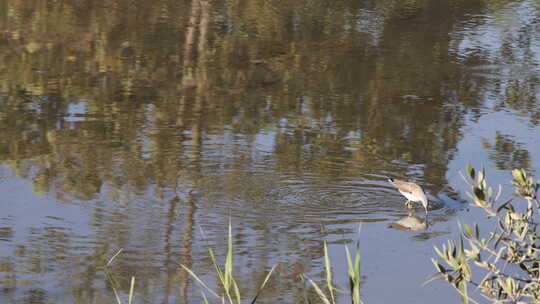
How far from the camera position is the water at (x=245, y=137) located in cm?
711

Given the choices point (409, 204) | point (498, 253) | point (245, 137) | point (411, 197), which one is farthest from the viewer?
point (245, 137)

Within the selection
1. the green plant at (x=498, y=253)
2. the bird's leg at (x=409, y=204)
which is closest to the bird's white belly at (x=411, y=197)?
the bird's leg at (x=409, y=204)

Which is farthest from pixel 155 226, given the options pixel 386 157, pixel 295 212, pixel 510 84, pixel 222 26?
pixel 222 26

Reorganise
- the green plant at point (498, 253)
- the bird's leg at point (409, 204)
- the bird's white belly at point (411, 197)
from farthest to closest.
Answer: the bird's leg at point (409, 204)
the bird's white belly at point (411, 197)
the green plant at point (498, 253)

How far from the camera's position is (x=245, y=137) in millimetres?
10258

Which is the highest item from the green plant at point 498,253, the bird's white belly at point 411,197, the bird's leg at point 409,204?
the green plant at point 498,253

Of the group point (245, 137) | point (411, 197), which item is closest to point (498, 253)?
point (411, 197)

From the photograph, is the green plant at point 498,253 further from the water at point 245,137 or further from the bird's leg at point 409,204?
the bird's leg at point 409,204

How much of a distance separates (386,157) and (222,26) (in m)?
6.18

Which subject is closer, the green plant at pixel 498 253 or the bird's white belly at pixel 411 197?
the green plant at pixel 498 253

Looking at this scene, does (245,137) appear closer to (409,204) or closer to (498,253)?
(409,204)

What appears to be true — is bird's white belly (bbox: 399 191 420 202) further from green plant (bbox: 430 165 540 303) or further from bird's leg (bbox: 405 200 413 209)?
green plant (bbox: 430 165 540 303)

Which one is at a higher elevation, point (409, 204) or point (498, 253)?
point (498, 253)

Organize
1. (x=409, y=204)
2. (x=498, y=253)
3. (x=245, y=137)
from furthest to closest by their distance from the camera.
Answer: (x=245, y=137) → (x=409, y=204) → (x=498, y=253)
